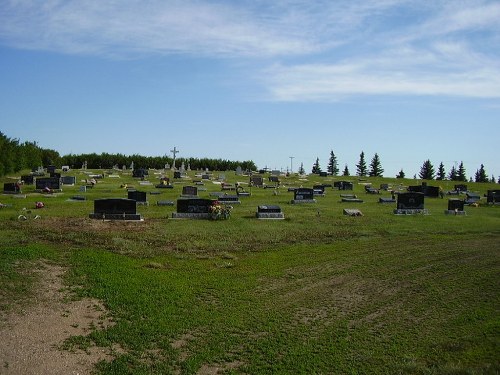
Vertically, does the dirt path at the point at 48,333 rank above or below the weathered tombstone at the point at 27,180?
below

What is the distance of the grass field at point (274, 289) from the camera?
12.1m

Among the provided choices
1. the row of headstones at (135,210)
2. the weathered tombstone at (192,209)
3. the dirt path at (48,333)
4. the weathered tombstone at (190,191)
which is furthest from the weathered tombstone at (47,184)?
the dirt path at (48,333)

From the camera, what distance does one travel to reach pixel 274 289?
17094 millimetres

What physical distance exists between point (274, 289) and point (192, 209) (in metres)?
14.0

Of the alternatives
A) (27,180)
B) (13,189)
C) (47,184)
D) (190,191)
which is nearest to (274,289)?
(190,191)

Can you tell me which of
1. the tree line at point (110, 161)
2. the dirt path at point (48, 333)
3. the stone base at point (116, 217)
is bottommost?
the dirt path at point (48, 333)

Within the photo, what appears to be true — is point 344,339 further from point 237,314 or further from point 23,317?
point 23,317

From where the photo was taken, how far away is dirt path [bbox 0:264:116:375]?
11.3m

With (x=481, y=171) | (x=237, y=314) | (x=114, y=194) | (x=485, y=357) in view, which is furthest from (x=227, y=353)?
(x=481, y=171)

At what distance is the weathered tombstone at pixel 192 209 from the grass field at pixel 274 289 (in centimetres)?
131

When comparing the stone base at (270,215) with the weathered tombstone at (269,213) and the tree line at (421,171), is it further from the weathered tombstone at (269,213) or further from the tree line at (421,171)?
the tree line at (421,171)

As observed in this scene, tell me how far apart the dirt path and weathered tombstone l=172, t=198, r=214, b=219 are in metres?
14.1

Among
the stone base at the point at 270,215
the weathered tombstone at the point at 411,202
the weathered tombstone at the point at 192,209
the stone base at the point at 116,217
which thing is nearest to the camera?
the stone base at the point at 116,217

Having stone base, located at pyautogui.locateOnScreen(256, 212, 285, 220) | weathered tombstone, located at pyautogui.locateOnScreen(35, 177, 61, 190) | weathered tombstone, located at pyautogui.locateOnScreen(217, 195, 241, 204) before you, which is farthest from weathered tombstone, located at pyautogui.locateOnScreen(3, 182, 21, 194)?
stone base, located at pyautogui.locateOnScreen(256, 212, 285, 220)
